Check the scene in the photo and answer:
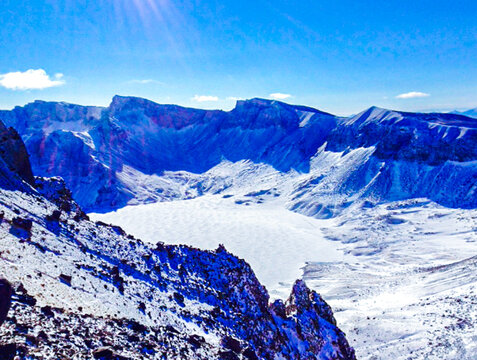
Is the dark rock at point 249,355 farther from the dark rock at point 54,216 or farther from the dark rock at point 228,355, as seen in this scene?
the dark rock at point 54,216

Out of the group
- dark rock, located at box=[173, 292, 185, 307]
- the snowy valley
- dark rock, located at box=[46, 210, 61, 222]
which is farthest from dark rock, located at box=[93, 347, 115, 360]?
dark rock, located at box=[46, 210, 61, 222]

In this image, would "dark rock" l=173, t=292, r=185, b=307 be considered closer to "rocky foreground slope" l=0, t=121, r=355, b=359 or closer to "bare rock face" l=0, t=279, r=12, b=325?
"rocky foreground slope" l=0, t=121, r=355, b=359

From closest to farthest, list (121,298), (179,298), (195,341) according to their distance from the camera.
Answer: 1. (195,341)
2. (121,298)
3. (179,298)

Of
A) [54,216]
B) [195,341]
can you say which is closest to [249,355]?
[195,341]

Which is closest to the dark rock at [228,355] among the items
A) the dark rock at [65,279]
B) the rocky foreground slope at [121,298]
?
the rocky foreground slope at [121,298]

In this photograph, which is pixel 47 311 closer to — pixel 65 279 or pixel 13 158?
pixel 65 279

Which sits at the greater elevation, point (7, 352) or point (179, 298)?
point (7, 352)
